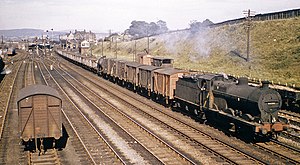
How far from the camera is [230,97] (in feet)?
64.1

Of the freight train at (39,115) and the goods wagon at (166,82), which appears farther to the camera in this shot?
the goods wagon at (166,82)

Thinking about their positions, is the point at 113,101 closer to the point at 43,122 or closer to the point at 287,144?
the point at 43,122

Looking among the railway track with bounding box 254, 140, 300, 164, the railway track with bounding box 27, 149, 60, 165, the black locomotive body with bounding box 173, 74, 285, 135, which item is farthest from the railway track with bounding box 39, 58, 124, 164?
the railway track with bounding box 254, 140, 300, 164

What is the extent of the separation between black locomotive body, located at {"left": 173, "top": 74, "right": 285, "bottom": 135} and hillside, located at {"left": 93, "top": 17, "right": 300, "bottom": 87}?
16083 millimetres

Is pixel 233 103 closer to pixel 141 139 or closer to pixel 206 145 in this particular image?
pixel 206 145

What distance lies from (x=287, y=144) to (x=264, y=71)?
91.3 ft

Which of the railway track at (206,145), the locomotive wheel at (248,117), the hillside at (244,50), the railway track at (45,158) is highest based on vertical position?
the hillside at (244,50)

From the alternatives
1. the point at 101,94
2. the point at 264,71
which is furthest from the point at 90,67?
the point at 264,71

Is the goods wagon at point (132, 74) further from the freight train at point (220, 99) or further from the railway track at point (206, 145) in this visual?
the railway track at point (206, 145)

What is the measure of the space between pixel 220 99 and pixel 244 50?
132 feet

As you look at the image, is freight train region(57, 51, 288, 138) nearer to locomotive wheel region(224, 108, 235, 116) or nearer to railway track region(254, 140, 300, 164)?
locomotive wheel region(224, 108, 235, 116)

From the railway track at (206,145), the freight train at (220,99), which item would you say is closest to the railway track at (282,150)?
the freight train at (220,99)

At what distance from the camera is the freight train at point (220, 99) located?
17562 mm

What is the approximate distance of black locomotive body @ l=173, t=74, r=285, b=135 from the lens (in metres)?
17.5
